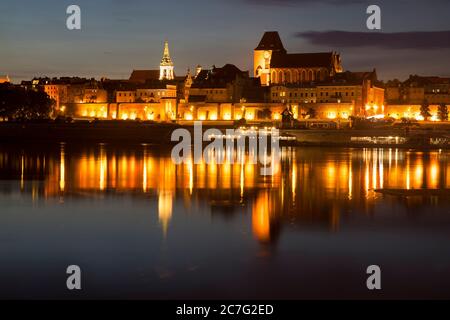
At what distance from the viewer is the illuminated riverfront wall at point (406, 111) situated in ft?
229

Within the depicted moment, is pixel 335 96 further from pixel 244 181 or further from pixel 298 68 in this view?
pixel 244 181

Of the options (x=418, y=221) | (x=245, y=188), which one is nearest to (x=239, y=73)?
(x=245, y=188)

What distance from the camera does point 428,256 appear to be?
535 inches

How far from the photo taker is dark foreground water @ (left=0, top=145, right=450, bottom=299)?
11672mm

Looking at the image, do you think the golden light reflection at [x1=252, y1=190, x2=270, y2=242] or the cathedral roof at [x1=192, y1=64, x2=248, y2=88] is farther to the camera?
the cathedral roof at [x1=192, y1=64, x2=248, y2=88]

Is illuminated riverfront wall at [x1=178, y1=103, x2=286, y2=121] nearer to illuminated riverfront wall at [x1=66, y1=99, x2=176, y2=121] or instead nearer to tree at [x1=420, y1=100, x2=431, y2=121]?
illuminated riverfront wall at [x1=66, y1=99, x2=176, y2=121]

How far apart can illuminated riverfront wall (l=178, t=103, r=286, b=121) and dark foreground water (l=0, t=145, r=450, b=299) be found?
3943 centimetres

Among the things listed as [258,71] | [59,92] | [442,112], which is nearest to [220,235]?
[442,112]

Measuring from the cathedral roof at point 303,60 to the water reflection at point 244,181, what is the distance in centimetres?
3511

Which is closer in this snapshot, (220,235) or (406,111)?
(220,235)

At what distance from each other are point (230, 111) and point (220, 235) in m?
54.0

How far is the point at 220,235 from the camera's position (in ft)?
51.0

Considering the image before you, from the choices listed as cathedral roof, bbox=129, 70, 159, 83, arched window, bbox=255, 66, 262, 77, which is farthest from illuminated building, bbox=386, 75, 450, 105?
cathedral roof, bbox=129, 70, 159, 83
